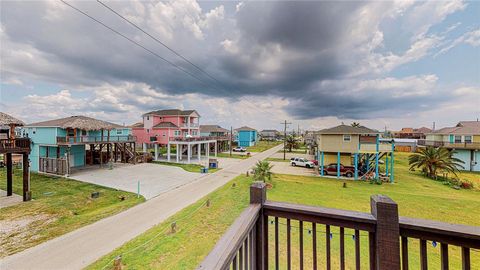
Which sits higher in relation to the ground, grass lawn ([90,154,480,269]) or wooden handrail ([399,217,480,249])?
wooden handrail ([399,217,480,249])

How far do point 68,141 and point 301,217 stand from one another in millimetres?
24214

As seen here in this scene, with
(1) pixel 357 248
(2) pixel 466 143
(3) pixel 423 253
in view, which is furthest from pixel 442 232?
(2) pixel 466 143

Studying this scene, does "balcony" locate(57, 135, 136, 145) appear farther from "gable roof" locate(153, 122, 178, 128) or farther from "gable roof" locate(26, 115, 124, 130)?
"gable roof" locate(153, 122, 178, 128)

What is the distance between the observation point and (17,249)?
22.9 ft

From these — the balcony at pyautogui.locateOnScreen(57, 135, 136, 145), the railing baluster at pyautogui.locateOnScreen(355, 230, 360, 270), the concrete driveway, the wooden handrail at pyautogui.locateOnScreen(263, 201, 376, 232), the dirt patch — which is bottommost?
→ the dirt patch

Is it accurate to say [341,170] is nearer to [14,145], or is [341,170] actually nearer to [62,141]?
[14,145]

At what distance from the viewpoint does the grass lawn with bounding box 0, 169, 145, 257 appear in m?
7.81

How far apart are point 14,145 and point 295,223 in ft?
59.3

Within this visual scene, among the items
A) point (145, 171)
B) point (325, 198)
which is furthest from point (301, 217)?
point (145, 171)

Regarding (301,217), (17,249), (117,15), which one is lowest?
(17,249)

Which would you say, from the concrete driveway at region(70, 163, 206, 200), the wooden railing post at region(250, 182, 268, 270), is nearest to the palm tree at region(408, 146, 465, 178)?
the concrete driveway at region(70, 163, 206, 200)

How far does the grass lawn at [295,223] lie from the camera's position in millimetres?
6004

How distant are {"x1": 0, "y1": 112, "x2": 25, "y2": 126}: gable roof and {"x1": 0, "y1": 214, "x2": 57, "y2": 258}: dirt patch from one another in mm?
7355

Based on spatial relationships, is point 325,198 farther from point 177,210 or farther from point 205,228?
point 177,210
